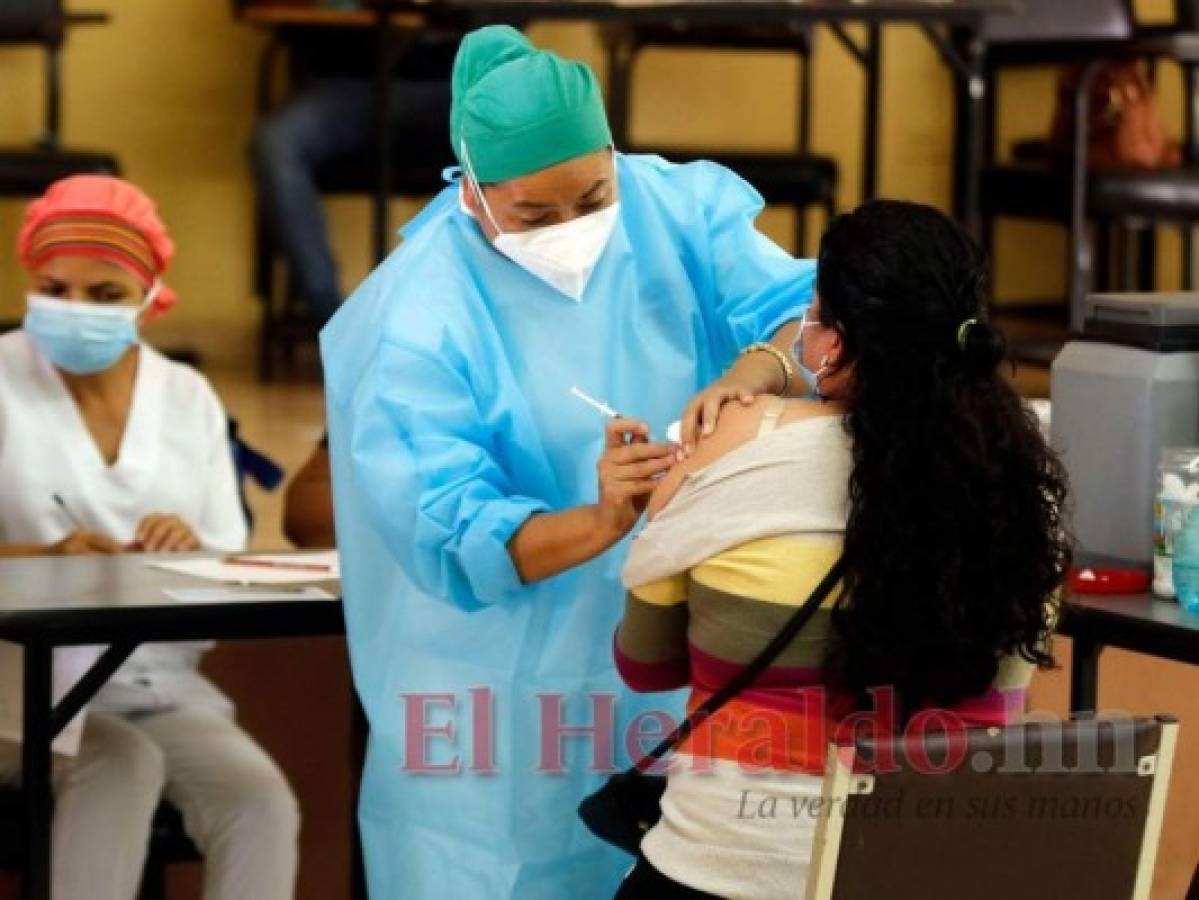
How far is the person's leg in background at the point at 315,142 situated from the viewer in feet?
22.1

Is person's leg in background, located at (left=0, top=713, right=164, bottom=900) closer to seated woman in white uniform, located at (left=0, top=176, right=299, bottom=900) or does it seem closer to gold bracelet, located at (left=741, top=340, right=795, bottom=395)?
seated woman in white uniform, located at (left=0, top=176, right=299, bottom=900)

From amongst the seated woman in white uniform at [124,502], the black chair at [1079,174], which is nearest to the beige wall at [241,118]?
the black chair at [1079,174]

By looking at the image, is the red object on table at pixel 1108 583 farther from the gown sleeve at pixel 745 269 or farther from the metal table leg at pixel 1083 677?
the gown sleeve at pixel 745 269

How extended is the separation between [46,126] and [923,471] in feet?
16.8

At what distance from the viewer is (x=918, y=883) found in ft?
6.52

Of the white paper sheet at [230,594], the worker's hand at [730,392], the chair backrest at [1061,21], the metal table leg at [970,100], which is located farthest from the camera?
the chair backrest at [1061,21]

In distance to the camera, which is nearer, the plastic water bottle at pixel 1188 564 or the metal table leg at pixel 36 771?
the plastic water bottle at pixel 1188 564

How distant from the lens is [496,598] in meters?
2.44

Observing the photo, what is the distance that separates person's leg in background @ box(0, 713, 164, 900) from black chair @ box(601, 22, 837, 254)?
10.4 feet

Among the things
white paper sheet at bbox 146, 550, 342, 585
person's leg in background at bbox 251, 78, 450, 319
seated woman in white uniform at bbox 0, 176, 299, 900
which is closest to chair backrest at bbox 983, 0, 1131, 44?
person's leg in background at bbox 251, 78, 450, 319

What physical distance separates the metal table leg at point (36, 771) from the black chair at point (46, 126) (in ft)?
11.0

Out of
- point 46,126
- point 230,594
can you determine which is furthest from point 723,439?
point 46,126

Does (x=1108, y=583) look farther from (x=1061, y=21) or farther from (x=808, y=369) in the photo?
(x=1061, y=21)

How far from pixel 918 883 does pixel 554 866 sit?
0.64m
